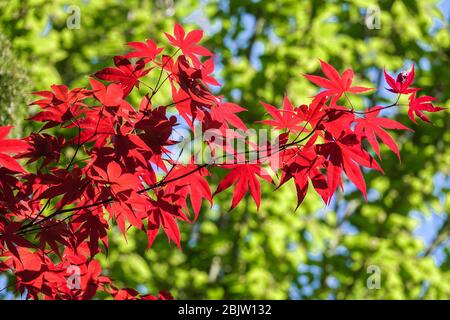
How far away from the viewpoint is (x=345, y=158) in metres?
1.60

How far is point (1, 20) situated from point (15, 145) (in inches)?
113

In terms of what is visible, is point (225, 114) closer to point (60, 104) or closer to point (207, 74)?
point (207, 74)

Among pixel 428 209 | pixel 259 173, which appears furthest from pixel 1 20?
pixel 428 209

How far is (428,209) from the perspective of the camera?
17.2ft

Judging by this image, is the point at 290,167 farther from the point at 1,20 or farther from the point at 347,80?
the point at 1,20

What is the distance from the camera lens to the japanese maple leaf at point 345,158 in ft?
5.19

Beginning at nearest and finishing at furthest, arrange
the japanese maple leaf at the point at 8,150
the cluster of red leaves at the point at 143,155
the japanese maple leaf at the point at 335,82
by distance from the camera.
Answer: the japanese maple leaf at the point at 8,150, the cluster of red leaves at the point at 143,155, the japanese maple leaf at the point at 335,82

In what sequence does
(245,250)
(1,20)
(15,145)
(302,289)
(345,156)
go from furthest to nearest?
(302,289), (245,250), (1,20), (345,156), (15,145)

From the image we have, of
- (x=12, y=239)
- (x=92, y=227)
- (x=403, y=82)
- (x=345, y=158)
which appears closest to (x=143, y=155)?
(x=92, y=227)

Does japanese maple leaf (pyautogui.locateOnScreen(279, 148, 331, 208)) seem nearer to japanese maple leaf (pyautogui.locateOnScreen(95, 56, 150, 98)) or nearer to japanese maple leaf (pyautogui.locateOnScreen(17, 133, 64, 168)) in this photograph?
japanese maple leaf (pyautogui.locateOnScreen(95, 56, 150, 98))

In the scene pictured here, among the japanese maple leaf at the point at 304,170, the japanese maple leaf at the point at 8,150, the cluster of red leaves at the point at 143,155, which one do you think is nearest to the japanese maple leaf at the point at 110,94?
the cluster of red leaves at the point at 143,155

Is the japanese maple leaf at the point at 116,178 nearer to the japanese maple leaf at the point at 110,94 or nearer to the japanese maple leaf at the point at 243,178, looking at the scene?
the japanese maple leaf at the point at 110,94

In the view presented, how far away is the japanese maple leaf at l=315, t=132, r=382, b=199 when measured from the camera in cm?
158

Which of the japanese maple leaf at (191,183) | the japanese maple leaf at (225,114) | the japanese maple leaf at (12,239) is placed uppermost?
the japanese maple leaf at (225,114)
